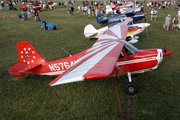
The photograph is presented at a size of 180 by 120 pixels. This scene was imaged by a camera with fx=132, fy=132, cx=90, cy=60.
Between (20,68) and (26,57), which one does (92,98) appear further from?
(26,57)

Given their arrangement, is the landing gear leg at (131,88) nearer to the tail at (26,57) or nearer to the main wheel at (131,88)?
the main wheel at (131,88)

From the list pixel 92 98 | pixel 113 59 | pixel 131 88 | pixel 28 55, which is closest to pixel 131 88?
pixel 131 88

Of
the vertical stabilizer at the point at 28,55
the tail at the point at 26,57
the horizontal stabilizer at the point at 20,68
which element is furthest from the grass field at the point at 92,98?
the vertical stabilizer at the point at 28,55

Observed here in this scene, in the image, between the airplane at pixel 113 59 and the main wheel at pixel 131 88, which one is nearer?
the airplane at pixel 113 59

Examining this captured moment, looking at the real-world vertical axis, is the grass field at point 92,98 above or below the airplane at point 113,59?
below

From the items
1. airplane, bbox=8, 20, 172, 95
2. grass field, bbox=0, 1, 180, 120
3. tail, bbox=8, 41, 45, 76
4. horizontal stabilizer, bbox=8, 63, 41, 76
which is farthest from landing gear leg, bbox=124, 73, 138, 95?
horizontal stabilizer, bbox=8, 63, 41, 76

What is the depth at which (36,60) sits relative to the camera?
6.18m

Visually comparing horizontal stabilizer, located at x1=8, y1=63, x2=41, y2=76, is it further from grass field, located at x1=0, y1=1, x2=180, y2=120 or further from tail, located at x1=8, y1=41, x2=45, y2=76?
grass field, located at x1=0, y1=1, x2=180, y2=120

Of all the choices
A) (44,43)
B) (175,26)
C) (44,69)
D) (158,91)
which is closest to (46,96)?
(44,69)

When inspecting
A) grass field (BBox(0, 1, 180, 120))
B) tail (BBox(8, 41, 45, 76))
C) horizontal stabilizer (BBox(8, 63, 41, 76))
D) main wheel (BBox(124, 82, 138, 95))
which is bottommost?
grass field (BBox(0, 1, 180, 120))

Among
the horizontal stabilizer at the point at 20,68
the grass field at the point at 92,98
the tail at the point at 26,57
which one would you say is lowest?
the grass field at the point at 92,98

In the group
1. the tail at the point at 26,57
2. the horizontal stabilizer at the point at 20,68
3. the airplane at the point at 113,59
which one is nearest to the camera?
the airplane at the point at 113,59

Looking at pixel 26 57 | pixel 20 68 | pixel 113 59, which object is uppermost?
pixel 113 59

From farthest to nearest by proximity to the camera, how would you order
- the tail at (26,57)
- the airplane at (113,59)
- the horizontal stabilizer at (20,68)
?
1. the tail at (26,57)
2. the horizontal stabilizer at (20,68)
3. the airplane at (113,59)
